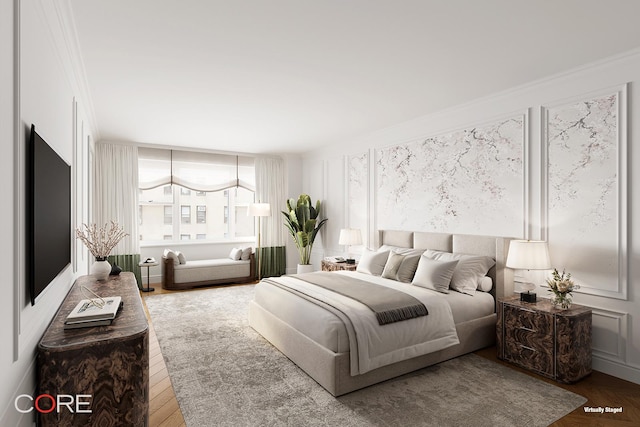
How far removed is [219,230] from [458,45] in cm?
594

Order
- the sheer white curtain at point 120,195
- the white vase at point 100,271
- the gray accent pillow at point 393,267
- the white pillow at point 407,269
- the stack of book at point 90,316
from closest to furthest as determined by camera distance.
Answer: the stack of book at point 90,316 < the white vase at point 100,271 < the white pillow at point 407,269 < the gray accent pillow at point 393,267 < the sheer white curtain at point 120,195

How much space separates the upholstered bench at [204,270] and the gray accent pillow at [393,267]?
11.2 ft

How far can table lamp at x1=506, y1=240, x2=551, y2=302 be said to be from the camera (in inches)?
124

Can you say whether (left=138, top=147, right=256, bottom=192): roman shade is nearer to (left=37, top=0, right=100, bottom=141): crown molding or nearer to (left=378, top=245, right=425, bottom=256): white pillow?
(left=37, top=0, right=100, bottom=141): crown molding

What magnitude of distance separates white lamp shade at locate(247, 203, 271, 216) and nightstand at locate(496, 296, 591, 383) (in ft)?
15.3

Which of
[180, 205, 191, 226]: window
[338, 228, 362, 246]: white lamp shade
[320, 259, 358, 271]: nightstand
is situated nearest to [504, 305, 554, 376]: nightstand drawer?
[320, 259, 358, 271]: nightstand

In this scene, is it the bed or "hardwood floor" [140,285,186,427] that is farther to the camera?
the bed

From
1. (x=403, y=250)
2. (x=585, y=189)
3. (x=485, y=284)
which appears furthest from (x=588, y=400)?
(x=403, y=250)

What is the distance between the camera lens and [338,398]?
263 cm

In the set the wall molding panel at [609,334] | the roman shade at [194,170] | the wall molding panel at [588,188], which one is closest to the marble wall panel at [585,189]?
the wall molding panel at [588,188]

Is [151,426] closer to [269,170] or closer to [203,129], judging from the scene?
[203,129]

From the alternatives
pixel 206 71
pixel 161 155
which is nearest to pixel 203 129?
pixel 161 155

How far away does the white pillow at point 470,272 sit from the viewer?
3.67m

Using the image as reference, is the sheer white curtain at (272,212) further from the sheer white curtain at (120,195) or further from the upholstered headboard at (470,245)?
the upholstered headboard at (470,245)
